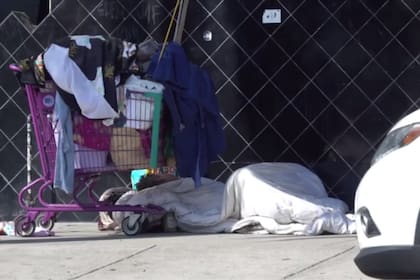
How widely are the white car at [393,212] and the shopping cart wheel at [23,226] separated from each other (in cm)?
397

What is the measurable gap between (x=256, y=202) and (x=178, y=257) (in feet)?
4.31

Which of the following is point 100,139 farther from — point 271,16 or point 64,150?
point 271,16

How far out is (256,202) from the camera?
7660 mm

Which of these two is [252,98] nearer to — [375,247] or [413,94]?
[413,94]

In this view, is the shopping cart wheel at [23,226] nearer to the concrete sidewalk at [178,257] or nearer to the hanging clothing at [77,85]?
the concrete sidewalk at [178,257]

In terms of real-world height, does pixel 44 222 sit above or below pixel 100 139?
below

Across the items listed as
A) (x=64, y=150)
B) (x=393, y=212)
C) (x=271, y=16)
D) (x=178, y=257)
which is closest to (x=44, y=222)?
(x=64, y=150)

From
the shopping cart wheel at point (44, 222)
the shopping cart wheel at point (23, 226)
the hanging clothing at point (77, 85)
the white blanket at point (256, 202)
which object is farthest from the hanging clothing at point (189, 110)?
the shopping cart wheel at point (23, 226)

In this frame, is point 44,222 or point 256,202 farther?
point 44,222

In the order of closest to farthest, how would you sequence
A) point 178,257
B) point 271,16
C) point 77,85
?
1. point 178,257
2. point 77,85
3. point 271,16

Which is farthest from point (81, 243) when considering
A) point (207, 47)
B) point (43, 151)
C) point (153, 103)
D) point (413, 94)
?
point (413, 94)

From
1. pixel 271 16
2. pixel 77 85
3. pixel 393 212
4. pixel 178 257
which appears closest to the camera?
pixel 393 212

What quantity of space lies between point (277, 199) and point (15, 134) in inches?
109

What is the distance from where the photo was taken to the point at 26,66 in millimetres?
7270
